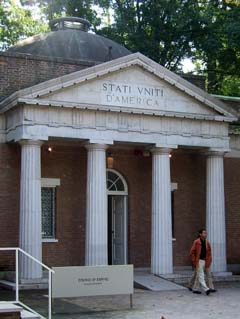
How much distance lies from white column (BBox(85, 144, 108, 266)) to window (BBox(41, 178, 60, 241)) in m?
1.97

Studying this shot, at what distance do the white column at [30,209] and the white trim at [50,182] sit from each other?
214cm

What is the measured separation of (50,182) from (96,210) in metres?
2.48

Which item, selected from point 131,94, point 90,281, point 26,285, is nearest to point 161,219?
point 131,94

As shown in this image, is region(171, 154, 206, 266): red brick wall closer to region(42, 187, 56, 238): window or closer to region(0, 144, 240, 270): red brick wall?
region(0, 144, 240, 270): red brick wall

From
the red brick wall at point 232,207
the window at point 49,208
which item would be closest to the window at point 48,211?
the window at point 49,208

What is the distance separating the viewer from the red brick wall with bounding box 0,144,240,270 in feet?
72.1

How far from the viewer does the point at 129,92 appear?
22.2 metres

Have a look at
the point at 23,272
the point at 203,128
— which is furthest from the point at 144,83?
the point at 23,272

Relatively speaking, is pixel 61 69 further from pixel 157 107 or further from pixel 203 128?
pixel 203 128

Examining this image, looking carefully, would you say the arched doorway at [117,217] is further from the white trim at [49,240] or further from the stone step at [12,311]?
the stone step at [12,311]

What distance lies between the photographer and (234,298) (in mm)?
18406

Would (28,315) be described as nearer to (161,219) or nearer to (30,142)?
(30,142)

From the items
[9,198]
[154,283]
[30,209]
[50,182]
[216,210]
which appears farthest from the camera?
[216,210]

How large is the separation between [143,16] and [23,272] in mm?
→ 23237
